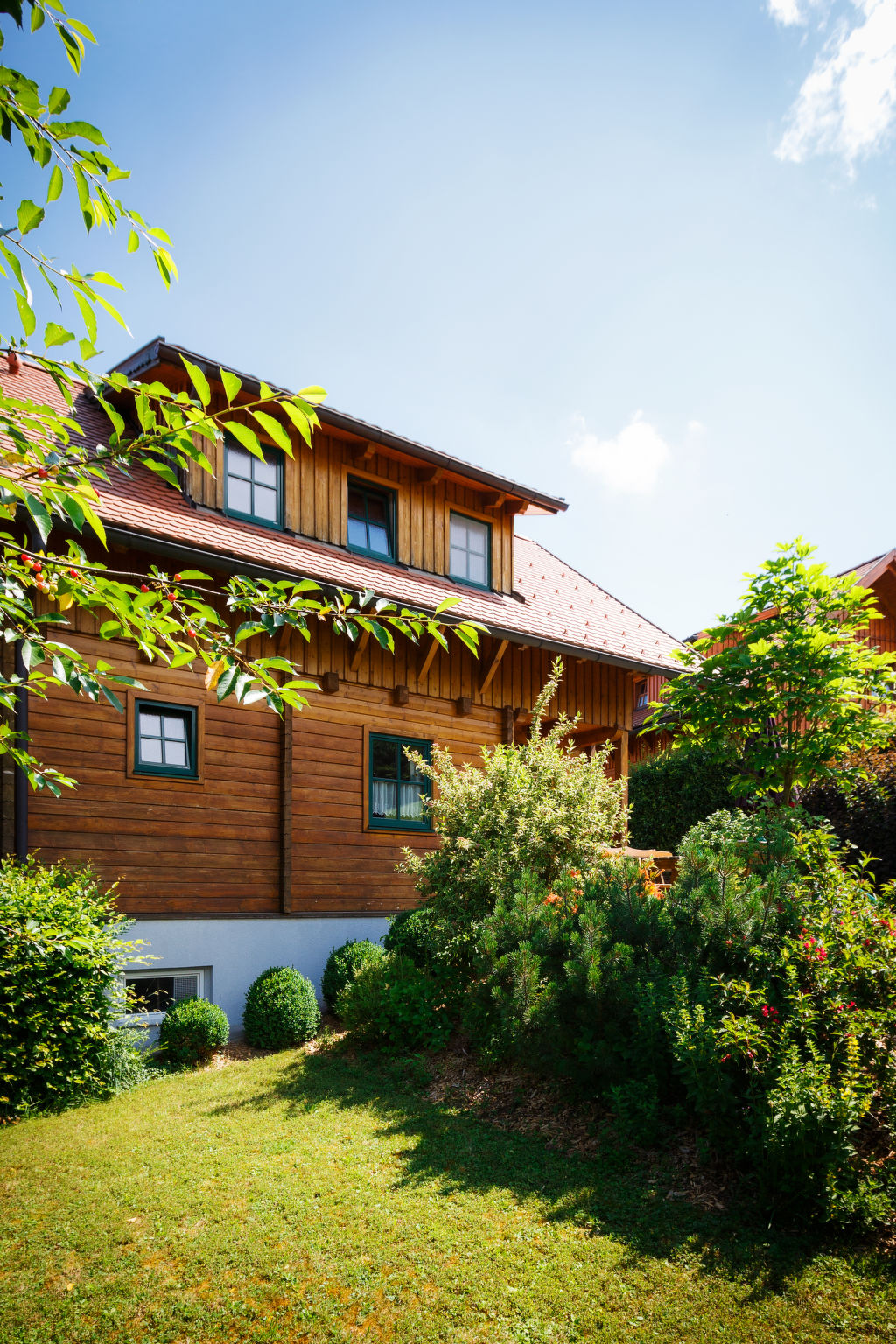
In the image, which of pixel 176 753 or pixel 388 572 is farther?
pixel 388 572

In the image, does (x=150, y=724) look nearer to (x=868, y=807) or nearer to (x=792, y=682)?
(x=792, y=682)

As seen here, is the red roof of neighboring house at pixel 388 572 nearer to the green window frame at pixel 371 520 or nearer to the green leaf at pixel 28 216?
the green window frame at pixel 371 520

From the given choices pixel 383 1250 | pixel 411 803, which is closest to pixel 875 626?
pixel 411 803

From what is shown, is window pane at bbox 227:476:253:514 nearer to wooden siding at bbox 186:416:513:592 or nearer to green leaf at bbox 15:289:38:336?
wooden siding at bbox 186:416:513:592

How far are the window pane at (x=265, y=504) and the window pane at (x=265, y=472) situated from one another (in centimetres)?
8

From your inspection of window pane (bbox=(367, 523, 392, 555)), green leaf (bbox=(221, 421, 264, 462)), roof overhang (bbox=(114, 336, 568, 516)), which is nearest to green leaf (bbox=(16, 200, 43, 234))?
green leaf (bbox=(221, 421, 264, 462))

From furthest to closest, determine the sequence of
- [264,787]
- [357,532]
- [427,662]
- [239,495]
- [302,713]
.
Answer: [357,532] < [427,662] < [239,495] < [302,713] < [264,787]

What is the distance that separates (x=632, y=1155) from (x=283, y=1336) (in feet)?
7.39

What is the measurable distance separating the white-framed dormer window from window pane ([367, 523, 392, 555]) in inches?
243

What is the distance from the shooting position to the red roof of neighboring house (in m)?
9.47

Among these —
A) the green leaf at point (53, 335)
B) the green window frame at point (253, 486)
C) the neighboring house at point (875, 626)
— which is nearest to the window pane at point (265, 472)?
the green window frame at point (253, 486)

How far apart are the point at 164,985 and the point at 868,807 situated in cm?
796

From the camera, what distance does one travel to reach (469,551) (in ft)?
44.9

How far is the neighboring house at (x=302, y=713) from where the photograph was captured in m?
9.06
